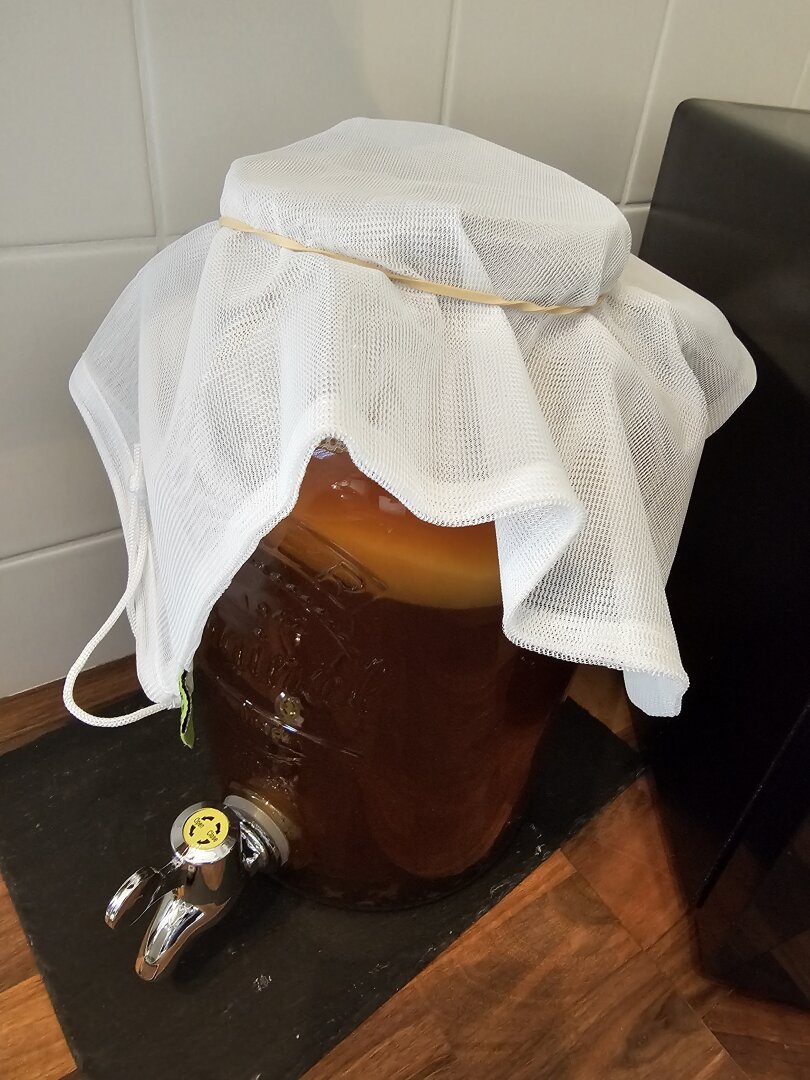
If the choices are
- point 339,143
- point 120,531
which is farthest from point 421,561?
point 120,531

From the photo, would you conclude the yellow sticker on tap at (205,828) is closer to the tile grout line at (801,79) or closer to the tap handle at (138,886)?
the tap handle at (138,886)

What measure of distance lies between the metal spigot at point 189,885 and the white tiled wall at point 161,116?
213 millimetres

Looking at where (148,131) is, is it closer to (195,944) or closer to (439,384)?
(439,384)

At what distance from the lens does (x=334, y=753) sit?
41cm

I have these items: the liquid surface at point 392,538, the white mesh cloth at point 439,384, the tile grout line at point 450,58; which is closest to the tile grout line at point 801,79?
the tile grout line at point 450,58

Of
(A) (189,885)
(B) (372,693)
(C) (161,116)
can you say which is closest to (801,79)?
(C) (161,116)

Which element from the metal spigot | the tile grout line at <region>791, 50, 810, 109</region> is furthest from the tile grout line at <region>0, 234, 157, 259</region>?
the tile grout line at <region>791, 50, 810, 109</region>

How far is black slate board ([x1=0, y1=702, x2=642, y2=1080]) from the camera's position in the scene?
426mm

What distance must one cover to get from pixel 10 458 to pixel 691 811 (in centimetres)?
48

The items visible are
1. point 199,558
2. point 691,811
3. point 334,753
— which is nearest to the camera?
point 199,558

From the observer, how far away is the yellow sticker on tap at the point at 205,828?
418 millimetres

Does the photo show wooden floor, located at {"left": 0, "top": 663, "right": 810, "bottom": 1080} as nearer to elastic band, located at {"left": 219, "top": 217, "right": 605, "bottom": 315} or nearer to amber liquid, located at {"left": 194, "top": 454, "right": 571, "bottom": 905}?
amber liquid, located at {"left": 194, "top": 454, "right": 571, "bottom": 905}

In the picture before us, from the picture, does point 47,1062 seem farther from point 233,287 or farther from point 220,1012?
point 233,287

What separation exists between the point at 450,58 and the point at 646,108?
7.7 inches
